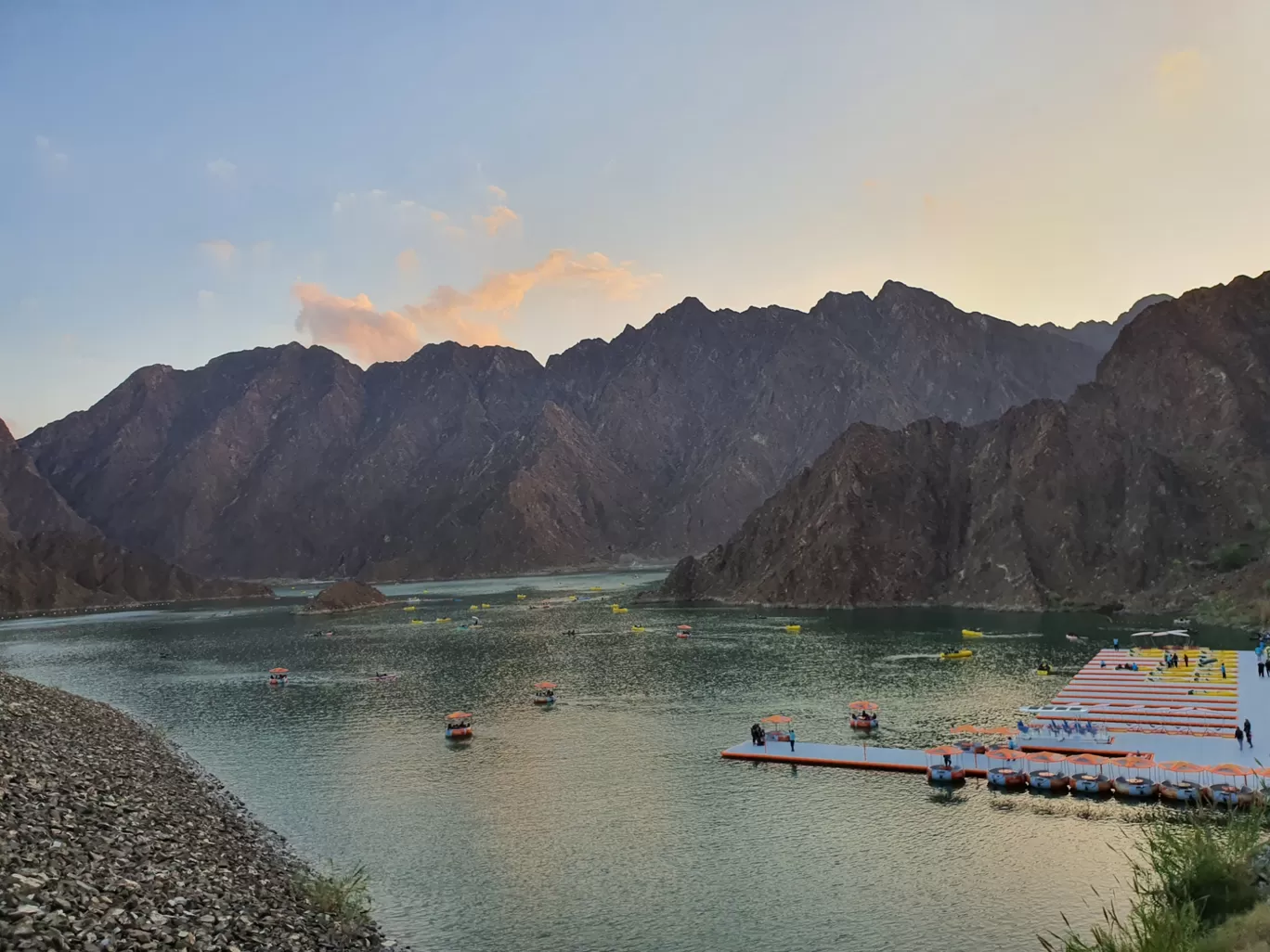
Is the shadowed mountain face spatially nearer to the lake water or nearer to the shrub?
the shrub

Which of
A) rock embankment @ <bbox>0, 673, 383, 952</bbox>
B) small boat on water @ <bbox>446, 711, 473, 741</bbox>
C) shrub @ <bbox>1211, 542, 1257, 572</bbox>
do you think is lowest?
small boat on water @ <bbox>446, 711, 473, 741</bbox>

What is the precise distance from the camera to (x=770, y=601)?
179 meters

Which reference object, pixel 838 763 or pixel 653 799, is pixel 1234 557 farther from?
pixel 653 799

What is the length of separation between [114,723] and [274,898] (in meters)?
47.1

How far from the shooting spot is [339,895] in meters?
34.3

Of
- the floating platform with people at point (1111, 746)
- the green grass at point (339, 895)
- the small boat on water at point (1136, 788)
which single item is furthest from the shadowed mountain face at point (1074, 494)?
the green grass at point (339, 895)

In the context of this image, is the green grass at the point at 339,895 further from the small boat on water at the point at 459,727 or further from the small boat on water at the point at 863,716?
the small boat on water at the point at 863,716

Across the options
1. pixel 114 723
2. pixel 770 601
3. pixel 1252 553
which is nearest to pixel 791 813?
pixel 114 723

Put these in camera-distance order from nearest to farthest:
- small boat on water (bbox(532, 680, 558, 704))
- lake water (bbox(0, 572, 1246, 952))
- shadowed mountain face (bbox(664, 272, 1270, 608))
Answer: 1. lake water (bbox(0, 572, 1246, 952))
2. small boat on water (bbox(532, 680, 558, 704))
3. shadowed mountain face (bbox(664, 272, 1270, 608))

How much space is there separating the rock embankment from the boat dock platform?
3202 centimetres

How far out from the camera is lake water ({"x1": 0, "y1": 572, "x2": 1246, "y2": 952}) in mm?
34969

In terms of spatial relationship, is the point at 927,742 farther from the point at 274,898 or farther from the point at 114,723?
the point at 114,723

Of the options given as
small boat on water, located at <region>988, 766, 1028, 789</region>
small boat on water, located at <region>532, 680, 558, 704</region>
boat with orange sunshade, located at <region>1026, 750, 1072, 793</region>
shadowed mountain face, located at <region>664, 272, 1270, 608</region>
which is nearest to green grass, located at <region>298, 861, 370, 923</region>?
small boat on water, located at <region>988, 766, 1028, 789</region>

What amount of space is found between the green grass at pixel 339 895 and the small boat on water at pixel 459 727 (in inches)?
1211
